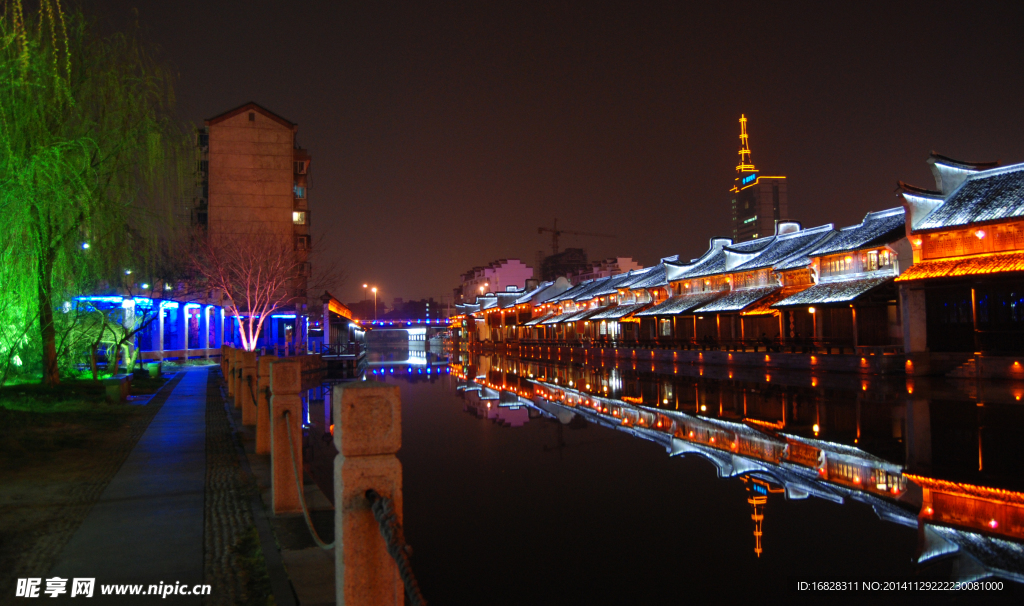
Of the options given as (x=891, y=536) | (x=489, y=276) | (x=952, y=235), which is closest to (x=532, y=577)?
(x=891, y=536)

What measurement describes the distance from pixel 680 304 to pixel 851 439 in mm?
40428

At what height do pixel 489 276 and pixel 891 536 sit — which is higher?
pixel 489 276

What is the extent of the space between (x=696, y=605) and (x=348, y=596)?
3.23 meters

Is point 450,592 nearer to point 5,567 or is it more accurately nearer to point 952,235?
point 5,567

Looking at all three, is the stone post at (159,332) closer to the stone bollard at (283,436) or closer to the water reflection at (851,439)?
the water reflection at (851,439)

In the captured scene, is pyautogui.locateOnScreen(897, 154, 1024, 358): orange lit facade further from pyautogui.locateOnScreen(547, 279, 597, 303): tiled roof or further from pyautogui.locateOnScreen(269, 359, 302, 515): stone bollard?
pyautogui.locateOnScreen(547, 279, 597, 303): tiled roof

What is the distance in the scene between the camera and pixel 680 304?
174ft

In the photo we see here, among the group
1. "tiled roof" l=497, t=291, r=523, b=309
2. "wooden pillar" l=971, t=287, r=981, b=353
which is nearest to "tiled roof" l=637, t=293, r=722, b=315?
"wooden pillar" l=971, t=287, r=981, b=353

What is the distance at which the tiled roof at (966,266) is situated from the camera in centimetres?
2795

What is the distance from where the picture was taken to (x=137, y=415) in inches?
663

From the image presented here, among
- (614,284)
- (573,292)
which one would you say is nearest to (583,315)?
(614,284)

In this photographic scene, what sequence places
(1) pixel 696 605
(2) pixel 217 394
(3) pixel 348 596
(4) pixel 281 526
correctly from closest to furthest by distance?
1. (3) pixel 348 596
2. (1) pixel 696 605
3. (4) pixel 281 526
4. (2) pixel 217 394

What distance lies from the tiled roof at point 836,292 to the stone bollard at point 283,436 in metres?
33.2

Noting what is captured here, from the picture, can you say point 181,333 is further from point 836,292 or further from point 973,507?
point 973,507
